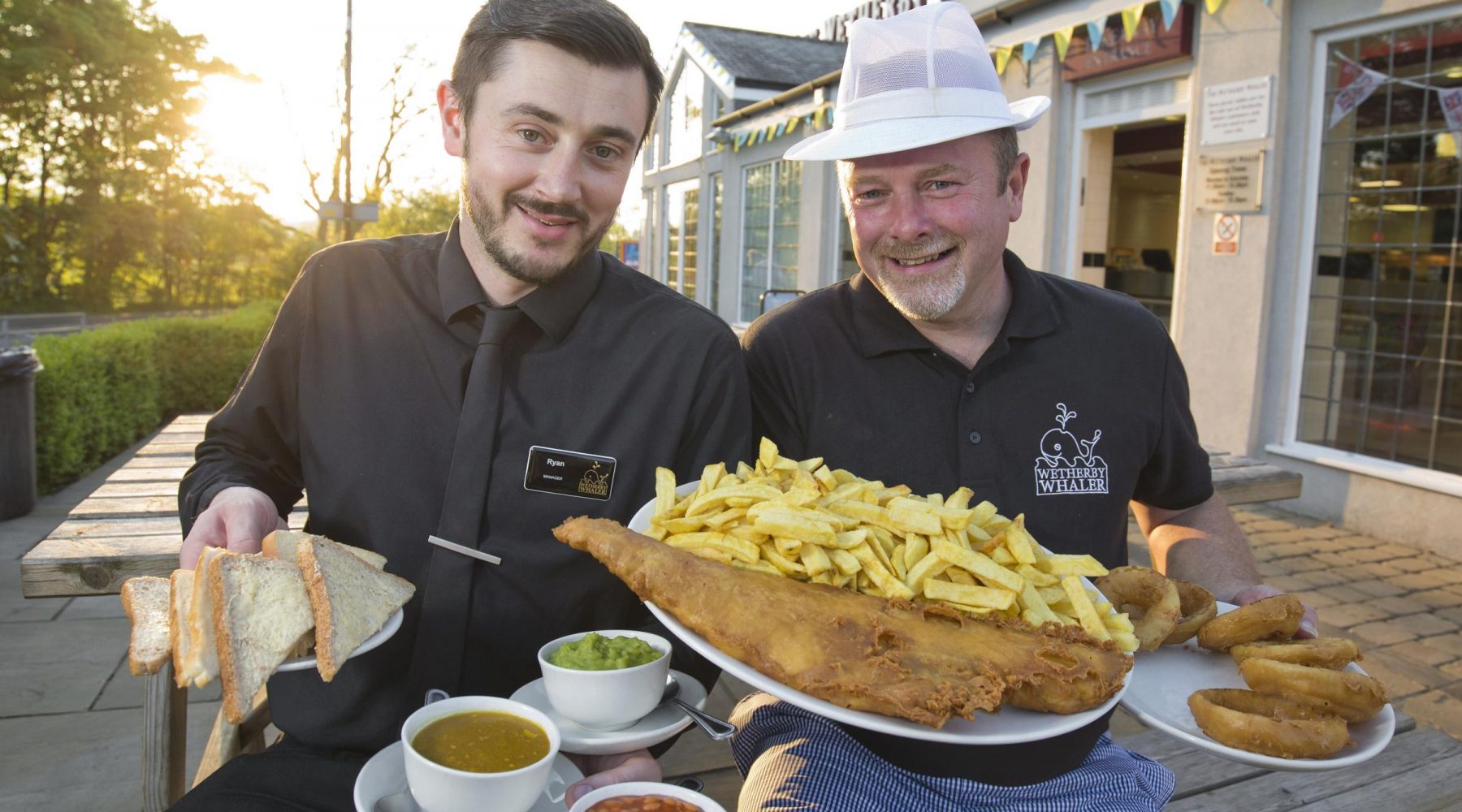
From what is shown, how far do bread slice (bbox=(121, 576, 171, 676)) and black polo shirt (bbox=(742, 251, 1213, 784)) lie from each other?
1.66 m

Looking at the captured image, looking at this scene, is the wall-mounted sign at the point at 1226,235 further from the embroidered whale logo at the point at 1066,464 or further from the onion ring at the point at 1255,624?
the onion ring at the point at 1255,624

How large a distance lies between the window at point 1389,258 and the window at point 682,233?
17.7 m

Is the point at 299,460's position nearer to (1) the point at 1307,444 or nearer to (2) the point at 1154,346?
(2) the point at 1154,346

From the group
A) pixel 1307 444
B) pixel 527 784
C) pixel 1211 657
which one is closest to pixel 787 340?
pixel 1211 657

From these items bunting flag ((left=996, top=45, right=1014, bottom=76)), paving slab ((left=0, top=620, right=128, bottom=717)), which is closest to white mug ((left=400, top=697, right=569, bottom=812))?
paving slab ((left=0, top=620, right=128, bottom=717))

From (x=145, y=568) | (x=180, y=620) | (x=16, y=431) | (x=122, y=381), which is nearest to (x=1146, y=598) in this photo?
(x=180, y=620)

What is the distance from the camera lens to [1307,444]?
25.6 feet

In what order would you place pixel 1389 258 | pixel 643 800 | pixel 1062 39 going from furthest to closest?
pixel 1062 39 < pixel 1389 258 < pixel 643 800

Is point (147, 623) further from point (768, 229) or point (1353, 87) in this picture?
point (768, 229)

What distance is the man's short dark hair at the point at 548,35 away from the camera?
245 centimetres

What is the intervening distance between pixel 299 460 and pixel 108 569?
97 centimetres

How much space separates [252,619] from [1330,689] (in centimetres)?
207

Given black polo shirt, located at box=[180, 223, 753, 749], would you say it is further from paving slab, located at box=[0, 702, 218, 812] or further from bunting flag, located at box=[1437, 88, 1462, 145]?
bunting flag, located at box=[1437, 88, 1462, 145]

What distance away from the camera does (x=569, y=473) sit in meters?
2.52
